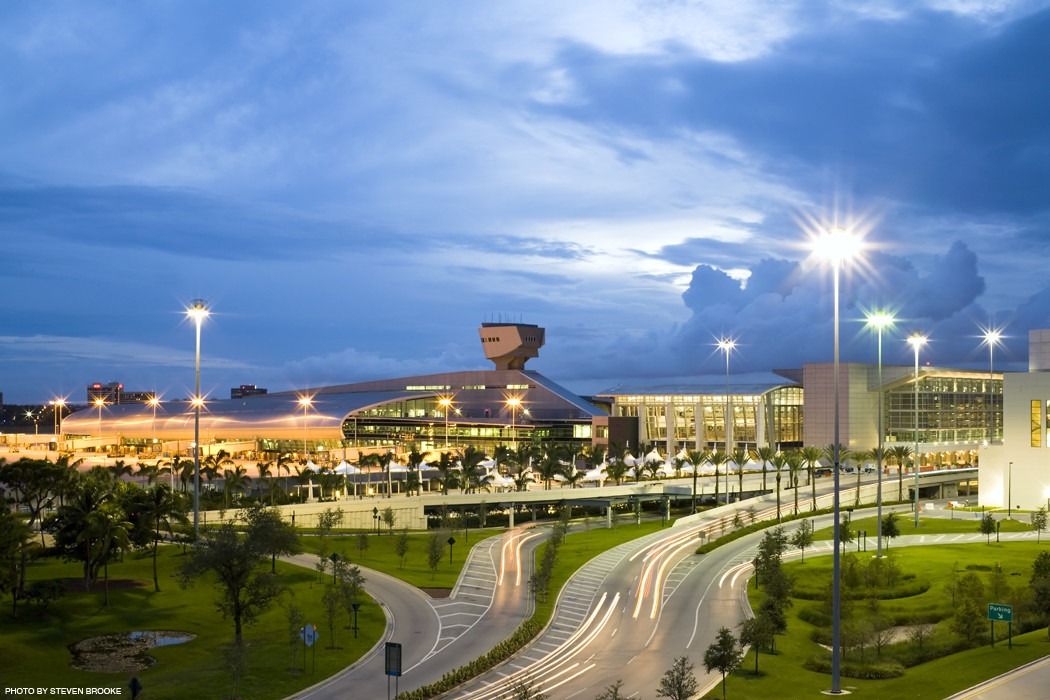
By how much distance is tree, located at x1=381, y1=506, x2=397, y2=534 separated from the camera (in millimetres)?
96875

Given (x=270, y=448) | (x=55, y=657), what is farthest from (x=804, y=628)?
(x=270, y=448)

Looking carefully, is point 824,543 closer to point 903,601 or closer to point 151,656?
point 903,601

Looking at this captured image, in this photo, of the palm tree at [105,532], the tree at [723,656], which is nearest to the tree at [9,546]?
the palm tree at [105,532]

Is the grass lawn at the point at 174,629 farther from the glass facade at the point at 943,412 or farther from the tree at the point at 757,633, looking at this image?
the glass facade at the point at 943,412

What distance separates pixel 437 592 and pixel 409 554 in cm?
1718

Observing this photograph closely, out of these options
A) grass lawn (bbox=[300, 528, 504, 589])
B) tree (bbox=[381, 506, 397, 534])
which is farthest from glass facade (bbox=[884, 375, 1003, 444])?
tree (bbox=[381, 506, 397, 534])

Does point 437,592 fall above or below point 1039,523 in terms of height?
below

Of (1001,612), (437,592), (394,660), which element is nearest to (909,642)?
(1001,612)

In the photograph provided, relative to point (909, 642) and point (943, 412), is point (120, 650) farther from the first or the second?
point (943, 412)

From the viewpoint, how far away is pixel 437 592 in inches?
2825

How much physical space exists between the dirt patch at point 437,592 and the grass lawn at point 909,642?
20472 mm

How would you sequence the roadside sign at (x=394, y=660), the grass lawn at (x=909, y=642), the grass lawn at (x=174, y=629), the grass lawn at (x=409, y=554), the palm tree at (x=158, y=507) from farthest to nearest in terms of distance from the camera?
the grass lawn at (x=409, y=554)
the palm tree at (x=158, y=507)
the grass lawn at (x=174, y=629)
the grass lawn at (x=909, y=642)
the roadside sign at (x=394, y=660)

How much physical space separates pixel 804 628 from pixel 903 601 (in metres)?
9.66

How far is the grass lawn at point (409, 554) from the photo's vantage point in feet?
254
